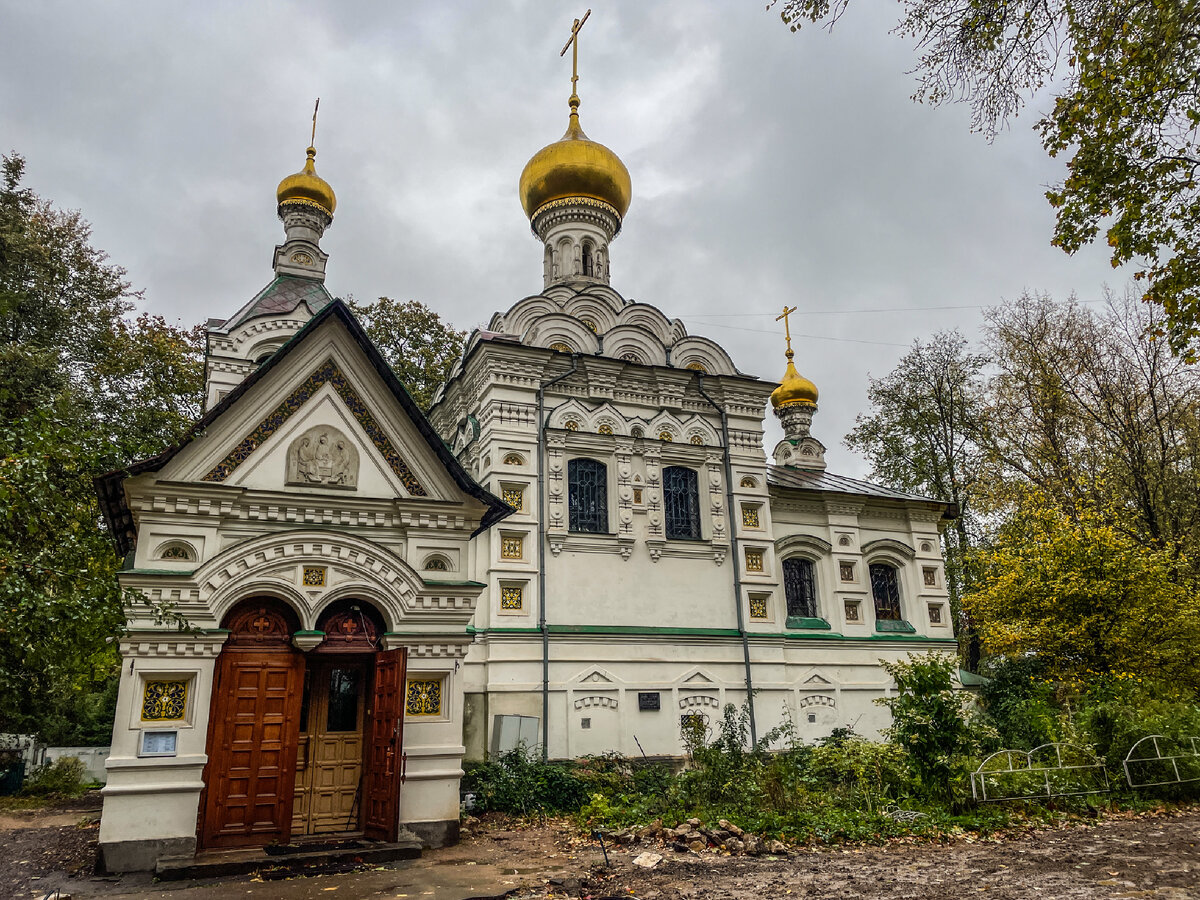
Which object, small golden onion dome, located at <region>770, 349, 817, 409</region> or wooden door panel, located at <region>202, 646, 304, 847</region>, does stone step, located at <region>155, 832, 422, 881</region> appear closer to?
wooden door panel, located at <region>202, 646, 304, 847</region>

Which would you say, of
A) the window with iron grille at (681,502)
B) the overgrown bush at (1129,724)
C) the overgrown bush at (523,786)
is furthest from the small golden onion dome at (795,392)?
the overgrown bush at (523,786)

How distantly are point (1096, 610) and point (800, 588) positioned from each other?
5.08 m

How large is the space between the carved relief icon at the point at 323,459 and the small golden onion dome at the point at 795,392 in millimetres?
15632

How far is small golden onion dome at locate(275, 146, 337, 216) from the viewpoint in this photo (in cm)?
1642

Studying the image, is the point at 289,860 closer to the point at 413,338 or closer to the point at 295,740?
the point at 295,740

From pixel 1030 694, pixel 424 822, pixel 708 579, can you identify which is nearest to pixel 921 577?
pixel 1030 694

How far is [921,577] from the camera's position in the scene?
17781 millimetres

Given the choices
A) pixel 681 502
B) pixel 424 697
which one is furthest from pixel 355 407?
pixel 681 502

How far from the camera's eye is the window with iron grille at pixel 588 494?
14383 mm

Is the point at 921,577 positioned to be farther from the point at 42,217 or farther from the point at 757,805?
the point at 42,217

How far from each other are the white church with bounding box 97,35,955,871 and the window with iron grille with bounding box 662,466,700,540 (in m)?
0.05

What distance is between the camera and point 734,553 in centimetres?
1523

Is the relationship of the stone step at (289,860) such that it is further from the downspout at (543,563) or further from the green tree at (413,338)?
the green tree at (413,338)

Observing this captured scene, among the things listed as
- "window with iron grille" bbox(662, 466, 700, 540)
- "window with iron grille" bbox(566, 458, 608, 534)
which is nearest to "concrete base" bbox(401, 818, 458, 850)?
"window with iron grille" bbox(566, 458, 608, 534)
